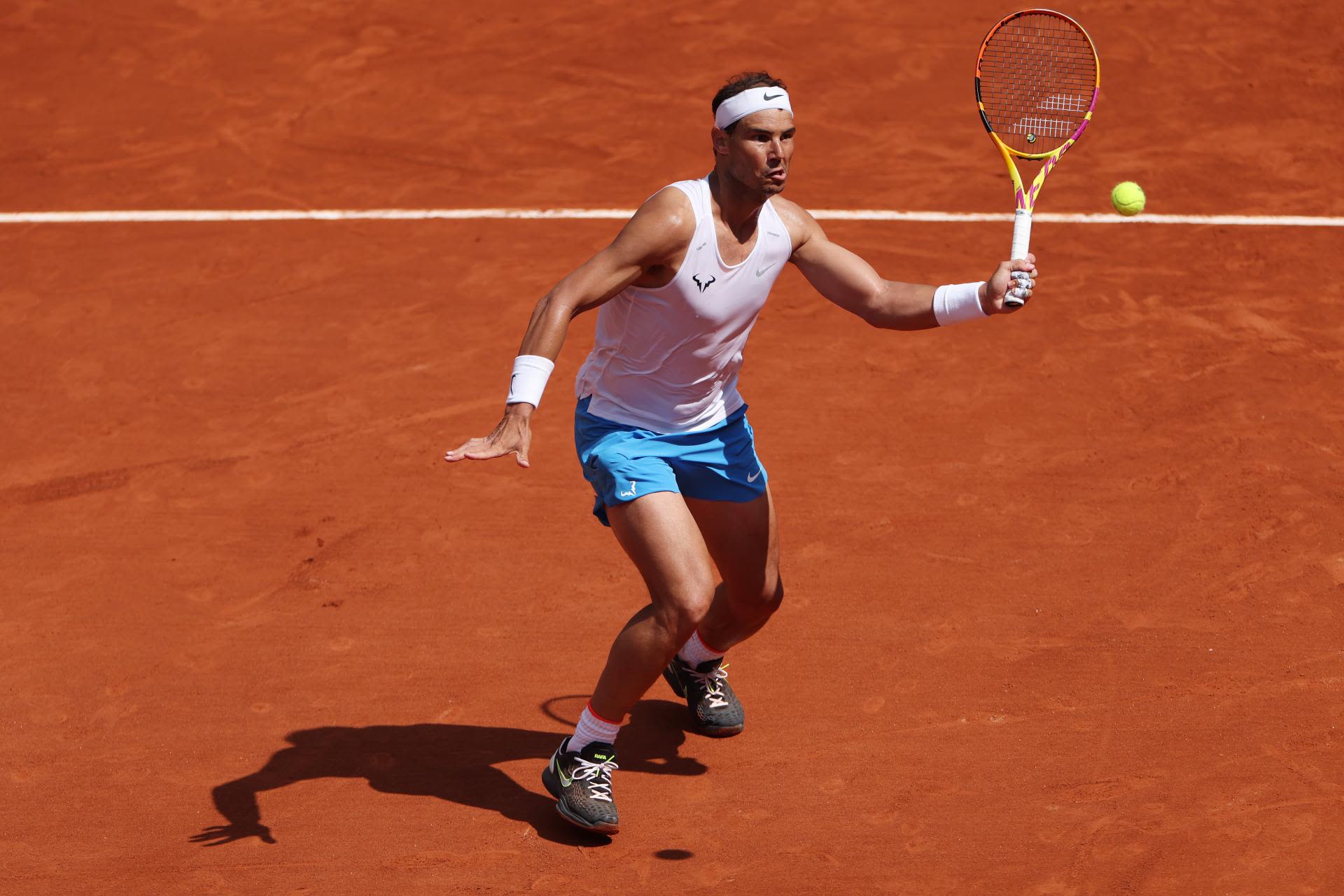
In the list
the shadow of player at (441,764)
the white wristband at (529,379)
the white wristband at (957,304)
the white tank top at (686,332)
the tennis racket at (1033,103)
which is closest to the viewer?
the white wristband at (529,379)

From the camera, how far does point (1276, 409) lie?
8273 millimetres

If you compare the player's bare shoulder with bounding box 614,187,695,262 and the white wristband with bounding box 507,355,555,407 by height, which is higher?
the player's bare shoulder with bounding box 614,187,695,262

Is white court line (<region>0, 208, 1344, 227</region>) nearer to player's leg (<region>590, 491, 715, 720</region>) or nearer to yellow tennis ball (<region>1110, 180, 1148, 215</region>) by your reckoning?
yellow tennis ball (<region>1110, 180, 1148, 215</region>)

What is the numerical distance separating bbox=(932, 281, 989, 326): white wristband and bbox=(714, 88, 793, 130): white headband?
2.85ft

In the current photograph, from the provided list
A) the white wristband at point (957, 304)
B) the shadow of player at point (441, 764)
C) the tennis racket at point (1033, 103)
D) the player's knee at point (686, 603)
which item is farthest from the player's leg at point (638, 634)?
the tennis racket at point (1033, 103)

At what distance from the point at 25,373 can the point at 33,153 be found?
340cm

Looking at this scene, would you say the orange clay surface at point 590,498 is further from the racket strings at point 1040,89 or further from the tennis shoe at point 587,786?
the racket strings at point 1040,89

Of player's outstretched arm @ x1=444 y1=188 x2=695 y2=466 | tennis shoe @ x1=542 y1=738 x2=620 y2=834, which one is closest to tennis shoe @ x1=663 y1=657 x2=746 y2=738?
tennis shoe @ x1=542 y1=738 x2=620 y2=834

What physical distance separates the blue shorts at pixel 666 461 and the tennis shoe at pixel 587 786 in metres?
0.86

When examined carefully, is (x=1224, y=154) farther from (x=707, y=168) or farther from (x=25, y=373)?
(x=25, y=373)

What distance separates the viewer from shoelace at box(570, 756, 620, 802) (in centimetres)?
550

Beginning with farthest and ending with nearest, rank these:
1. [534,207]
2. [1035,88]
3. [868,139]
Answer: [868,139]
[534,207]
[1035,88]

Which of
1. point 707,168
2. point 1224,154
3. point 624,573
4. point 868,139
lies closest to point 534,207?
point 707,168

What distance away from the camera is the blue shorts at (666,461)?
17.5 feet
